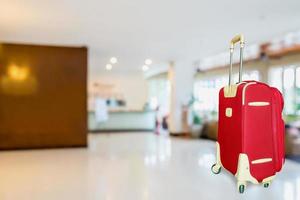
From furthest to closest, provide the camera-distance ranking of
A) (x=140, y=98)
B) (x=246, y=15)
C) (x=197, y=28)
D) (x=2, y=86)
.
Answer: (x=140, y=98) < (x=2, y=86) < (x=197, y=28) < (x=246, y=15)

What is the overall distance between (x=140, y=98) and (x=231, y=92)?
37.0 ft

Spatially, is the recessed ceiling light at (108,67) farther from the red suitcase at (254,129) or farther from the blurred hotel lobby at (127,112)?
the red suitcase at (254,129)

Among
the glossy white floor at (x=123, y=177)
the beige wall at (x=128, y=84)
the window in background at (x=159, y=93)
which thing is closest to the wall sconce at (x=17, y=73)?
the glossy white floor at (x=123, y=177)

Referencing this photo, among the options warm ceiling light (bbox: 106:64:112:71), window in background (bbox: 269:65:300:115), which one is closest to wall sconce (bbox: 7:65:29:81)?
warm ceiling light (bbox: 106:64:112:71)

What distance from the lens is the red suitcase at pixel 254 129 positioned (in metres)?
2.35

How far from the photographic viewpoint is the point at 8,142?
7273mm

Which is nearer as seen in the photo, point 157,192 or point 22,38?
point 157,192

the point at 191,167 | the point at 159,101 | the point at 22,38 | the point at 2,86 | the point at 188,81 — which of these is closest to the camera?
the point at 191,167

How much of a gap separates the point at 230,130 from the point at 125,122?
9013 mm

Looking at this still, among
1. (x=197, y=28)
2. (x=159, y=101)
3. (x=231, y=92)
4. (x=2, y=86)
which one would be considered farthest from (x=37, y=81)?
(x=159, y=101)

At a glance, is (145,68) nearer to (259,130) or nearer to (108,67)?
(108,67)

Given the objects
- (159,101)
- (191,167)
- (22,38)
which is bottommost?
(191,167)

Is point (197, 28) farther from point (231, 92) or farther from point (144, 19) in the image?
point (231, 92)

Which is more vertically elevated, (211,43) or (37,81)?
(211,43)
